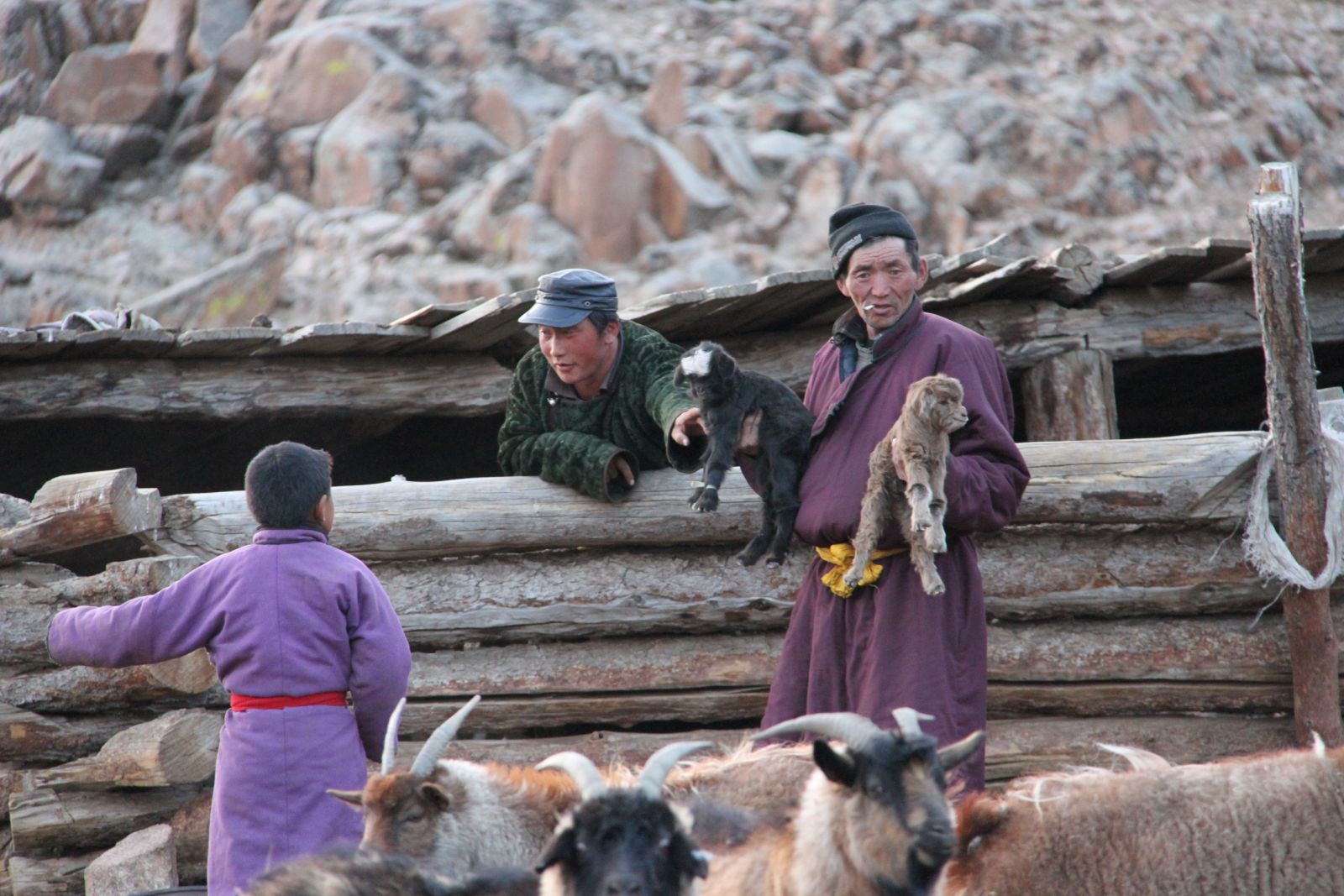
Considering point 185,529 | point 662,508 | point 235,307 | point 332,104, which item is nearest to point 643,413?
point 662,508

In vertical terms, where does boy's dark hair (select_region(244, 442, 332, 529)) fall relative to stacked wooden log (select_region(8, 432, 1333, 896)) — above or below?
above

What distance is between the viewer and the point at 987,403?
173 inches

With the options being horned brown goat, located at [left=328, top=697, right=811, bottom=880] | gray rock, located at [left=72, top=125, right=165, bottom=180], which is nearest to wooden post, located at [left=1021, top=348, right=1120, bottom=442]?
horned brown goat, located at [left=328, top=697, right=811, bottom=880]

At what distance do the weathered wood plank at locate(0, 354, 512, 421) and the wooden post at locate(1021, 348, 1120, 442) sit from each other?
2.75 meters

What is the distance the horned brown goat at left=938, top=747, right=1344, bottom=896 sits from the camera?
375 cm

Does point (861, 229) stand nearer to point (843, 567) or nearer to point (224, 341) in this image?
point (843, 567)

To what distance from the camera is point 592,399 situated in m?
5.68

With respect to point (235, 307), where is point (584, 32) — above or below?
above

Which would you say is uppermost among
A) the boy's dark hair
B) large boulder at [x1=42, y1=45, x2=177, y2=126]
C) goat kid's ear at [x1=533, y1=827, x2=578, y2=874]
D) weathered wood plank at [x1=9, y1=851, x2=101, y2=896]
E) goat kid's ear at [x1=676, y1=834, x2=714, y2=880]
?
large boulder at [x1=42, y1=45, x2=177, y2=126]

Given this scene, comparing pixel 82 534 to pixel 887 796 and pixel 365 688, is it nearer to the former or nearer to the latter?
pixel 365 688

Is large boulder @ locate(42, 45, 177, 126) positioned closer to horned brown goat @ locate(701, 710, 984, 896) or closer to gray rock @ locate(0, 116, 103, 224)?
gray rock @ locate(0, 116, 103, 224)

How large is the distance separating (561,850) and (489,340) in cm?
396

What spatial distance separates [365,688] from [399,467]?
15.6 feet

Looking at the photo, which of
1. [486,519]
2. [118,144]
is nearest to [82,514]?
[486,519]
